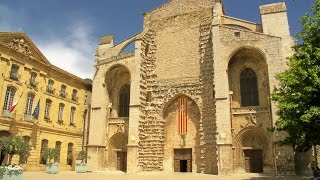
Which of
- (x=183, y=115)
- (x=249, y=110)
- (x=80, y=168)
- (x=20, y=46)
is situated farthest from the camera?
(x=20, y=46)

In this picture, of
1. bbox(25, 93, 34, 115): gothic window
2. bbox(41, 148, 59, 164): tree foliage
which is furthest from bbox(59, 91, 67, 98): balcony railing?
bbox(41, 148, 59, 164): tree foliage

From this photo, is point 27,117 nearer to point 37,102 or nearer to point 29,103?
point 29,103

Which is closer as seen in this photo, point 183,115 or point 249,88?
point 249,88

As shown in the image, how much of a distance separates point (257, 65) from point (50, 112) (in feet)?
59.9

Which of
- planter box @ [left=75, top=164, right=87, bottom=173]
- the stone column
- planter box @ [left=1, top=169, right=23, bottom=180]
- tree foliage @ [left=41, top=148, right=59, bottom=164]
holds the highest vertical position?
the stone column

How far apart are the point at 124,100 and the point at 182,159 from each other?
7.67 m

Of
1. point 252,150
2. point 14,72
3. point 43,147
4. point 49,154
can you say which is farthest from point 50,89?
point 252,150

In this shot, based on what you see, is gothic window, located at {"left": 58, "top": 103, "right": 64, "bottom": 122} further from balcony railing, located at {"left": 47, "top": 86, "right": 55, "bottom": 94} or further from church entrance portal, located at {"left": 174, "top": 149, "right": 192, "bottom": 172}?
church entrance portal, located at {"left": 174, "top": 149, "right": 192, "bottom": 172}

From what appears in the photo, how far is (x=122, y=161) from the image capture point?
26266 millimetres

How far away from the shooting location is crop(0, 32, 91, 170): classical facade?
2392 cm

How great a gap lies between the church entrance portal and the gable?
14.3 metres

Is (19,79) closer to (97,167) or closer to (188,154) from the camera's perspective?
(97,167)

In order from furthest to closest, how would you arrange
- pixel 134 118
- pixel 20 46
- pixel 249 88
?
pixel 20 46 < pixel 134 118 < pixel 249 88

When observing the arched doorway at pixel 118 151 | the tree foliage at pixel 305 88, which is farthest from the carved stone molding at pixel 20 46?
the tree foliage at pixel 305 88
